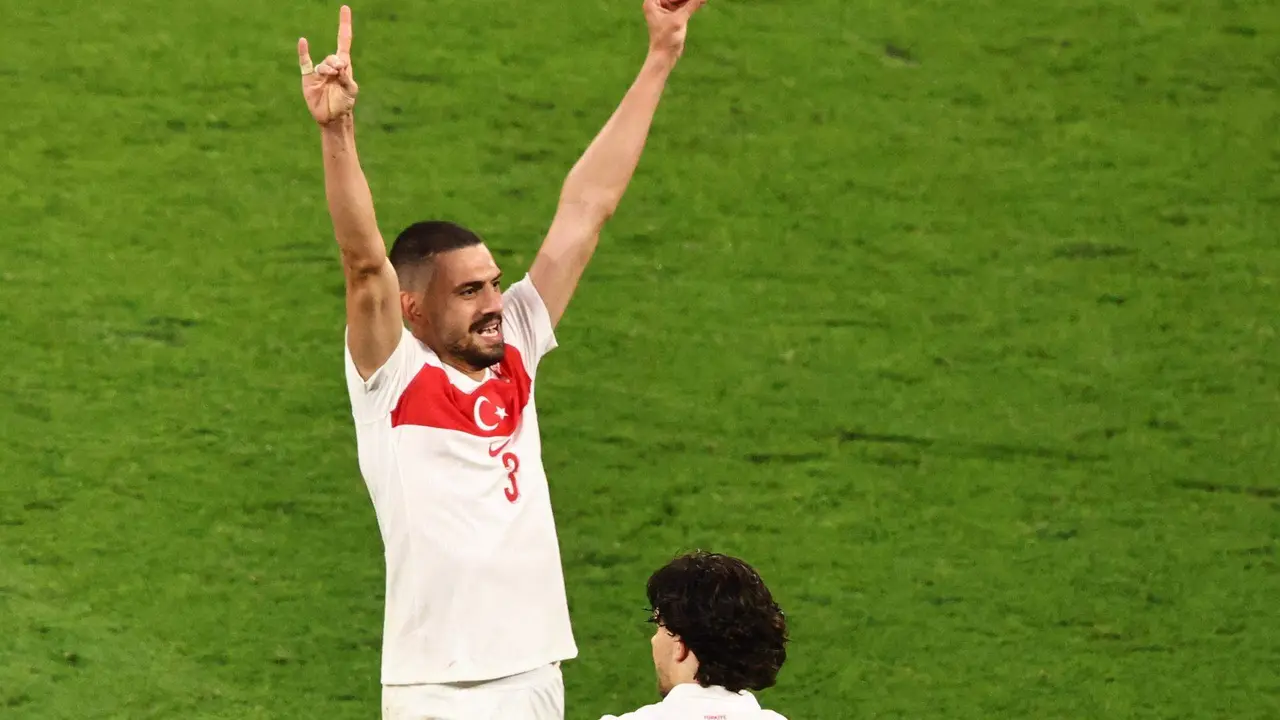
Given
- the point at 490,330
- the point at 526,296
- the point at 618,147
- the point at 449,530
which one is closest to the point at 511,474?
the point at 449,530

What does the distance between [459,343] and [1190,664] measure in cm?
235

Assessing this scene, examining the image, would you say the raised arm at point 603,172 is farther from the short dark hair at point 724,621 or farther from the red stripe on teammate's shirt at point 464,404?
the short dark hair at point 724,621

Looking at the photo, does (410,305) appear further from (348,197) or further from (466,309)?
(348,197)

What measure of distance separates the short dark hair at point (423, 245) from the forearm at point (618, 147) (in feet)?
0.95

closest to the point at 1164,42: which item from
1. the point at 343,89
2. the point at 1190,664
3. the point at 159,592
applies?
the point at 1190,664

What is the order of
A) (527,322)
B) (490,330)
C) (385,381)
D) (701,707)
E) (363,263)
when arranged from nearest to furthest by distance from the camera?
(701,707), (363,263), (385,381), (490,330), (527,322)

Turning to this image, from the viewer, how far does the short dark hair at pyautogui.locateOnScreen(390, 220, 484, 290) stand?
2756 mm

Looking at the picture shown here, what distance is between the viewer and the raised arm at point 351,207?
7.75ft

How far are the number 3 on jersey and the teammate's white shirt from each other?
1.61ft

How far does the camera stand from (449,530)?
8.64 feet

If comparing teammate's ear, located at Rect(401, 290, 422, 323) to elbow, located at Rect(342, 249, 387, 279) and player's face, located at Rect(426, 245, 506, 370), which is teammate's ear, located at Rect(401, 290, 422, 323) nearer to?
player's face, located at Rect(426, 245, 506, 370)

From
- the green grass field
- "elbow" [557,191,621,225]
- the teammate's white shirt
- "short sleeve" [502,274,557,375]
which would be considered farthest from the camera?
the green grass field

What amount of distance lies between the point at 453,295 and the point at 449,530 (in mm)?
418

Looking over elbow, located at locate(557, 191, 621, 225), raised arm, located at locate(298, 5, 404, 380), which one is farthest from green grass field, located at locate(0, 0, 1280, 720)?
raised arm, located at locate(298, 5, 404, 380)
